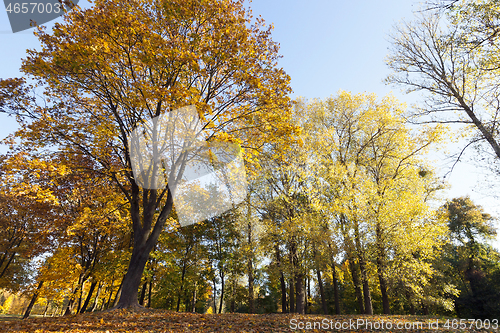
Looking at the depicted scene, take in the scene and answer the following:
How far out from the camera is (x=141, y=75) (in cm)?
828

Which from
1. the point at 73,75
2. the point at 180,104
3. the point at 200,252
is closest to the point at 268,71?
the point at 180,104

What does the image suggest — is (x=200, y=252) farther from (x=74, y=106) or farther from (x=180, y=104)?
(x=180, y=104)

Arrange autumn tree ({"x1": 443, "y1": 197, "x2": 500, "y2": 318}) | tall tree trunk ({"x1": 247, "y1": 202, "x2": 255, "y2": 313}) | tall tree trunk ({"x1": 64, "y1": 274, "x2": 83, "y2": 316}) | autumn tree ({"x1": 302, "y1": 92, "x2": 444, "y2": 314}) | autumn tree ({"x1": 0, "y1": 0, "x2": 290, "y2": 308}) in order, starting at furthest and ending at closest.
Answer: autumn tree ({"x1": 443, "y1": 197, "x2": 500, "y2": 318}) → tall tree trunk ({"x1": 247, "y1": 202, "x2": 255, "y2": 313}) → tall tree trunk ({"x1": 64, "y1": 274, "x2": 83, "y2": 316}) → autumn tree ({"x1": 302, "y1": 92, "x2": 444, "y2": 314}) → autumn tree ({"x1": 0, "y1": 0, "x2": 290, "y2": 308})

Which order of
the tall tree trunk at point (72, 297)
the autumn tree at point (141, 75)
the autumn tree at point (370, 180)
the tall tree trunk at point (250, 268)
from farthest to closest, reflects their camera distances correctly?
the tall tree trunk at point (250, 268)
the tall tree trunk at point (72, 297)
the autumn tree at point (370, 180)
the autumn tree at point (141, 75)

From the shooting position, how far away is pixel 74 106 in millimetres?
8422

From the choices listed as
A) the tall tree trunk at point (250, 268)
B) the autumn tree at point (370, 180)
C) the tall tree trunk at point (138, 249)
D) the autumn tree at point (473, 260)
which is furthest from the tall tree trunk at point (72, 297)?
the autumn tree at point (473, 260)

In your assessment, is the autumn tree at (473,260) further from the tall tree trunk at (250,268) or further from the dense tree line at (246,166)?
the tall tree trunk at (250,268)

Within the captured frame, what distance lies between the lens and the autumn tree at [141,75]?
6449 mm

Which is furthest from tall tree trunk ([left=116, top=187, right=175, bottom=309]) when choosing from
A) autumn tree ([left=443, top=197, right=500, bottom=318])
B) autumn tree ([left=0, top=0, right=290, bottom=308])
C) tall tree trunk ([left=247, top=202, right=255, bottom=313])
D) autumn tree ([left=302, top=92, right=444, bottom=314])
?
autumn tree ([left=443, top=197, right=500, bottom=318])

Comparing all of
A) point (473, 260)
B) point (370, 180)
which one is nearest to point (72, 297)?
point (370, 180)

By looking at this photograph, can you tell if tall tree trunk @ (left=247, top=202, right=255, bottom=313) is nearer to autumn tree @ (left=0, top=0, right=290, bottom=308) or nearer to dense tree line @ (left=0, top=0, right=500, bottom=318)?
dense tree line @ (left=0, top=0, right=500, bottom=318)

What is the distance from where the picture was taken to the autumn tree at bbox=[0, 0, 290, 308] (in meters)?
6.45

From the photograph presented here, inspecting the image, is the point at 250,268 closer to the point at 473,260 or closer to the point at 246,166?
the point at 246,166

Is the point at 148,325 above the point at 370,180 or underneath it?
underneath
